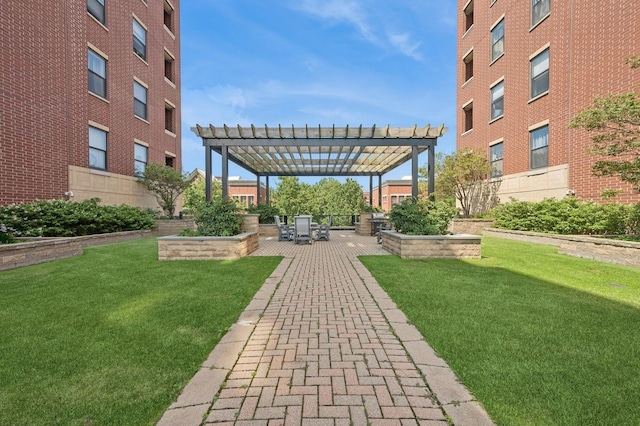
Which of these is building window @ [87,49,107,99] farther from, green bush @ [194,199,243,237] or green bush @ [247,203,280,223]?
green bush @ [194,199,243,237]

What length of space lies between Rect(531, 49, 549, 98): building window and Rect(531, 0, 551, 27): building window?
1610 millimetres

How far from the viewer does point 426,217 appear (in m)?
8.40

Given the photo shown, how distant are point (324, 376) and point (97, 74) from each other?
15329 mm

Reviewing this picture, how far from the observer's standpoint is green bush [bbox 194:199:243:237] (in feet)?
27.2

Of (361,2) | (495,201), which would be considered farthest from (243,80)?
(495,201)

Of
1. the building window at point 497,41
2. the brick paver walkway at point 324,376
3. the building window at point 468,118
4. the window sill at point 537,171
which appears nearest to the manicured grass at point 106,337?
the brick paver walkway at point 324,376

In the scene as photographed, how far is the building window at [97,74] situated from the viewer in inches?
481

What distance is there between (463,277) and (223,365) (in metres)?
4.49

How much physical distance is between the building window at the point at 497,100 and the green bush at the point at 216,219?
48.0ft

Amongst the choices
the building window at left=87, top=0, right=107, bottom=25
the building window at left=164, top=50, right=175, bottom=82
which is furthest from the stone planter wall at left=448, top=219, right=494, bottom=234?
the building window at left=164, top=50, right=175, bottom=82

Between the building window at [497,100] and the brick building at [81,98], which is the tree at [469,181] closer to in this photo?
the building window at [497,100]

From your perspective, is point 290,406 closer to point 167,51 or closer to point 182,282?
point 182,282

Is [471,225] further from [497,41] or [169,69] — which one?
[169,69]

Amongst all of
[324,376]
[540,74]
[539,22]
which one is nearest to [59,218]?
[324,376]
